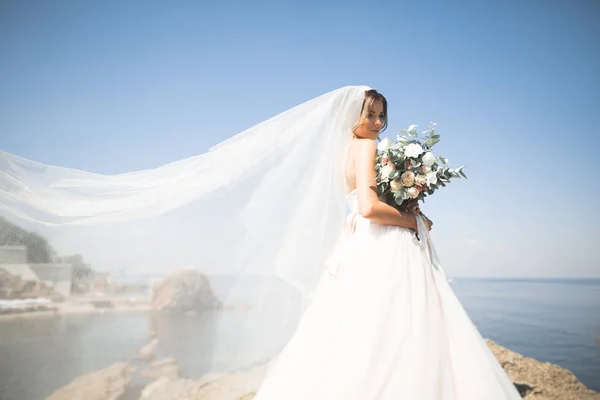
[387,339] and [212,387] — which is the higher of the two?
[387,339]

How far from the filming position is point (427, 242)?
2.81 m

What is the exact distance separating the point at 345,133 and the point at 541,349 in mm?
19400

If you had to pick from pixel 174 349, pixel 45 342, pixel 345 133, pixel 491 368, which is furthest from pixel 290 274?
pixel 45 342

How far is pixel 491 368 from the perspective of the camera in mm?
2236

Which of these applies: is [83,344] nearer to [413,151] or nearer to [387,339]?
[387,339]

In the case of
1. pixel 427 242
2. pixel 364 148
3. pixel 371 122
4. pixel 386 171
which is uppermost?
pixel 371 122

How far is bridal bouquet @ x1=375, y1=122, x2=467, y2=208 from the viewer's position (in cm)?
269

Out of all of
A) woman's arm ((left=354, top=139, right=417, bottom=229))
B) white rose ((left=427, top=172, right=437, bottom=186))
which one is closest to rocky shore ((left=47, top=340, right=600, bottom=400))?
woman's arm ((left=354, top=139, right=417, bottom=229))

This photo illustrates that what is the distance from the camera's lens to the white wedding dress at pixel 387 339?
2.19 meters

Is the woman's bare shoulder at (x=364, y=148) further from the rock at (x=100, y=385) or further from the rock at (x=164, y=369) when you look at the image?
the rock at (x=100, y=385)

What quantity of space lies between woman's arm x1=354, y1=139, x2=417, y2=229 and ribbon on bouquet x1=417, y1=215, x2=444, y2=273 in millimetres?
50

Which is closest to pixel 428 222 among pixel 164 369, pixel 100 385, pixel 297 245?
pixel 297 245

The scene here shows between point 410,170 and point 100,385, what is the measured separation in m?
2.93

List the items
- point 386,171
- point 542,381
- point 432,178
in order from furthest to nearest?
1. point 542,381
2. point 386,171
3. point 432,178
